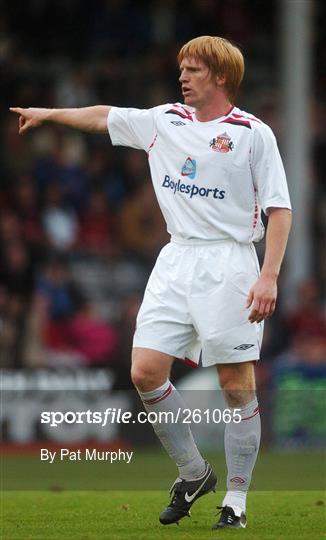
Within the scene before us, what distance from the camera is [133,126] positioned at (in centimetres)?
757

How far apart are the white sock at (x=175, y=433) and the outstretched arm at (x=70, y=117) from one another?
146cm

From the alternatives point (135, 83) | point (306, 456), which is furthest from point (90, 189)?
point (306, 456)

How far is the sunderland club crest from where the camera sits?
23.7 feet

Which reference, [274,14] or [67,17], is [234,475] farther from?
[274,14]

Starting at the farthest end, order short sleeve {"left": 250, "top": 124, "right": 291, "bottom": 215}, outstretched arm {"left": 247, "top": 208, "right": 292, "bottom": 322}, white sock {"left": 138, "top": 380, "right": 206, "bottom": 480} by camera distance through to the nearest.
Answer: white sock {"left": 138, "top": 380, "right": 206, "bottom": 480} → short sleeve {"left": 250, "top": 124, "right": 291, "bottom": 215} → outstretched arm {"left": 247, "top": 208, "right": 292, "bottom": 322}

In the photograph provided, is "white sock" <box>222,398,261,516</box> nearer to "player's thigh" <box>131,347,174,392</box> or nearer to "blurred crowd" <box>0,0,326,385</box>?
"player's thigh" <box>131,347,174,392</box>

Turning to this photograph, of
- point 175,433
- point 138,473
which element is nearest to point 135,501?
point 175,433

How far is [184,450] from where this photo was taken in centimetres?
741

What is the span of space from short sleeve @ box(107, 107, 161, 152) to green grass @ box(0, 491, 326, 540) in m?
2.03

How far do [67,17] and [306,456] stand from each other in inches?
313

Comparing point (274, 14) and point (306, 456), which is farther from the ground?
point (274, 14)

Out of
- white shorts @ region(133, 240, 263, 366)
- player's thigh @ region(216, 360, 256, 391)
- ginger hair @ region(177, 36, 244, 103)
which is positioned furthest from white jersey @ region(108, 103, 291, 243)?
player's thigh @ region(216, 360, 256, 391)

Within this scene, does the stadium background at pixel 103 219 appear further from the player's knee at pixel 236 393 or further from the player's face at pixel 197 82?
the player's face at pixel 197 82

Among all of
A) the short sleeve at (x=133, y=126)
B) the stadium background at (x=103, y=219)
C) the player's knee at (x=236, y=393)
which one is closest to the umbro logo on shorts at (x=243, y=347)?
the player's knee at (x=236, y=393)
